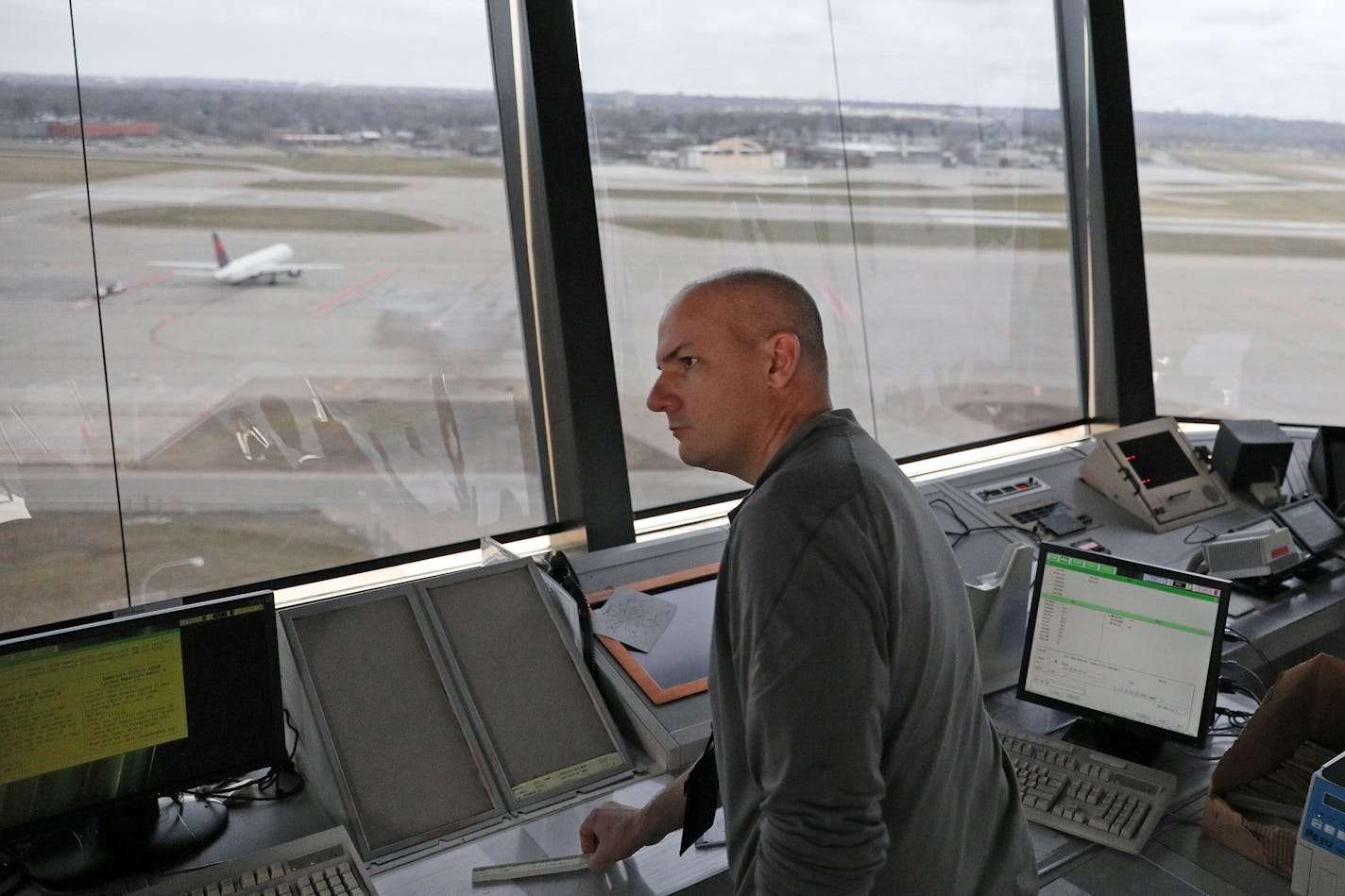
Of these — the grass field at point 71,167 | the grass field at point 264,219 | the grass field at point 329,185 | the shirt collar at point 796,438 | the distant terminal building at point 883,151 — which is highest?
the distant terminal building at point 883,151

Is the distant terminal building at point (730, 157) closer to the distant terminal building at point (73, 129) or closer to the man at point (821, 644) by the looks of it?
the distant terminal building at point (73, 129)

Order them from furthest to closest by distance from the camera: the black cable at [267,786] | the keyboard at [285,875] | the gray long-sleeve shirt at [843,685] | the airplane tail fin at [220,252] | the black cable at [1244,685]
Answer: the airplane tail fin at [220,252] → the black cable at [1244,685] → the black cable at [267,786] → the keyboard at [285,875] → the gray long-sleeve shirt at [843,685]

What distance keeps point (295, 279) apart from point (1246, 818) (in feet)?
8.26

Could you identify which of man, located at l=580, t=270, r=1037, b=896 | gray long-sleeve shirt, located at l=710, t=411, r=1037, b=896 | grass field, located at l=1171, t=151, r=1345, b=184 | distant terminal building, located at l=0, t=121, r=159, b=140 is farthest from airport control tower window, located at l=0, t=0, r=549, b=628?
grass field, located at l=1171, t=151, r=1345, b=184

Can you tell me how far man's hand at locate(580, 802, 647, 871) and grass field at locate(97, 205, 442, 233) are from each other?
1.89m

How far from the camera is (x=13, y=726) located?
165cm

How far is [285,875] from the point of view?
65.7 inches

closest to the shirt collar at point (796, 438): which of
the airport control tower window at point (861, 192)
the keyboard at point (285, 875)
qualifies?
the keyboard at point (285, 875)

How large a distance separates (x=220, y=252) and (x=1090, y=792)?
240 centimetres

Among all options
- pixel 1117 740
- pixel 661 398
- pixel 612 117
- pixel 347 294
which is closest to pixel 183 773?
pixel 661 398

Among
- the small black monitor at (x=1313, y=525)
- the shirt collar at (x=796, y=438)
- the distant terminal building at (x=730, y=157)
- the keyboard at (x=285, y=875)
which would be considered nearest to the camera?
the shirt collar at (x=796, y=438)

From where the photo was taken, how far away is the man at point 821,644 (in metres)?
1.07

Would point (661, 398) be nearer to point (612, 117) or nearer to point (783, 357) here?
point (783, 357)

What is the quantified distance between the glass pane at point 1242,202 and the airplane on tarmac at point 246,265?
3.25 metres
